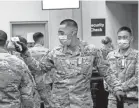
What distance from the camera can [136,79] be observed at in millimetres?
5723

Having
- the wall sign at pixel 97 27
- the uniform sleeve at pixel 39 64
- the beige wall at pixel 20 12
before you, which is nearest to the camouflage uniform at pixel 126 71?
the uniform sleeve at pixel 39 64

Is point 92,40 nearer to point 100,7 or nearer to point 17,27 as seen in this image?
point 100,7

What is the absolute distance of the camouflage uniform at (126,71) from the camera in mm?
5703

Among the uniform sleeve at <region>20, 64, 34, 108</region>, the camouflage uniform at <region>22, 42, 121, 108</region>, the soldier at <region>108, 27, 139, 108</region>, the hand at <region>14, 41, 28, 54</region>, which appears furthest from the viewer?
the soldier at <region>108, 27, 139, 108</region>

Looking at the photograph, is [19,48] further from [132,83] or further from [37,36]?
[37,36]

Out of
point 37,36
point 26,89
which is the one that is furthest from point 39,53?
point 26,89

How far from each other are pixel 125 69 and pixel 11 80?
2.61m

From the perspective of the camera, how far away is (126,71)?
5910mm

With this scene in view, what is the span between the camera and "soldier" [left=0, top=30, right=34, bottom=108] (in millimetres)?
3689

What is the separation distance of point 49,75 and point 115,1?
6353 mm

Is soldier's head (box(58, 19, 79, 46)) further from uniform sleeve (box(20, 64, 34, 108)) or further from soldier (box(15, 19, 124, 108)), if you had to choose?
uniform sleeve (box(20, 64, 34, 108))

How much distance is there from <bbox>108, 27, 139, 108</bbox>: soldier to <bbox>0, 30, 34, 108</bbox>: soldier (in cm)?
219

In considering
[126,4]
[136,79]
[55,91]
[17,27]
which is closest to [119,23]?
[126,4]

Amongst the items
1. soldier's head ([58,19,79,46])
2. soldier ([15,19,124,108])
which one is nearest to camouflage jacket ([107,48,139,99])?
soldier ([15,19,124,108])
